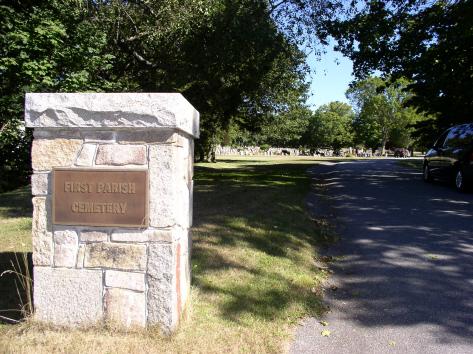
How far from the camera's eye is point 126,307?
3.74m

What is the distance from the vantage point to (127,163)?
3736 mm

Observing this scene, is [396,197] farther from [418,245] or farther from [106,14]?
[106,14]

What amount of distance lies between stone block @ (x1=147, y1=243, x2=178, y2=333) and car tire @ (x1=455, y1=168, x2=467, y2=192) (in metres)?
10.4

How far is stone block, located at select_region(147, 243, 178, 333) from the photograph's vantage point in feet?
12.1

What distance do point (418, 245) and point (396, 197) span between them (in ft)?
14.9

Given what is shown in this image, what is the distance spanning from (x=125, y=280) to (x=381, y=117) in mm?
81065

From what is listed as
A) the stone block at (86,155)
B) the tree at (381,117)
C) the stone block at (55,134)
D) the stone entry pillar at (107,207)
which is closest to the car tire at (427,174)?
the stone entry pillar at (107,207)

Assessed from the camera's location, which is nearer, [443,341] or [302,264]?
[443,341]

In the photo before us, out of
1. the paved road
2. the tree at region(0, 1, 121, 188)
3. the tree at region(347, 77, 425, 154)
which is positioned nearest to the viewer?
the paved road

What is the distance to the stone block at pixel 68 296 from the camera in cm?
377

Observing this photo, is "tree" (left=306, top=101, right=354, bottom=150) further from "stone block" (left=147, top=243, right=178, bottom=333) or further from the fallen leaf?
"stone block" (left=147, top=243, right=178, bottom=333)

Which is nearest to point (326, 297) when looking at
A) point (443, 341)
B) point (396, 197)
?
point (443, 341)

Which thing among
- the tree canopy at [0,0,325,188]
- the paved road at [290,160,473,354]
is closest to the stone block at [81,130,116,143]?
the paved road at [290,160,473,354]

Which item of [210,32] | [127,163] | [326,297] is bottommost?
[326,297]
